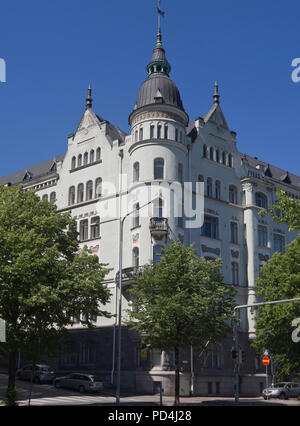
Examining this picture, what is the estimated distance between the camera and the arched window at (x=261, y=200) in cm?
6100

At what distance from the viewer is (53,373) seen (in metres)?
50.2

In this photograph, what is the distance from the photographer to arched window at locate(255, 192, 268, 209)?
6100cm

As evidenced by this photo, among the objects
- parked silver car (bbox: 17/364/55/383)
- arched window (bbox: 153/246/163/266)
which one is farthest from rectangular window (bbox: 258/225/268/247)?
parked silver car (bbox: 17/364/55/383)

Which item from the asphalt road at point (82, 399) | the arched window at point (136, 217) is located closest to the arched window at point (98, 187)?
the arched window at point (136, 217)

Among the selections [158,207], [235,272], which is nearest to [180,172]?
[158,207]

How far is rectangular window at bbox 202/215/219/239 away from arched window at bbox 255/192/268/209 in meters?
6.50

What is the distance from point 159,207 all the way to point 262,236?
589 inches

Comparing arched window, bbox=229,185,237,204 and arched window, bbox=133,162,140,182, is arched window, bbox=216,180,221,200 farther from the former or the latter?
arched window, bbox=133,162,140,182

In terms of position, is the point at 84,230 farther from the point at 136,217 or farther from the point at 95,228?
the point at 136,217

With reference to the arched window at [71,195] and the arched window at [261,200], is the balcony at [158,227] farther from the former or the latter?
the arched window at [261,200]

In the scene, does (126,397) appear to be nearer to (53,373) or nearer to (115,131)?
(53,373)

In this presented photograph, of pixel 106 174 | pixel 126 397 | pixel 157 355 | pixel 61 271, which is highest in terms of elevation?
pixel 106 174
